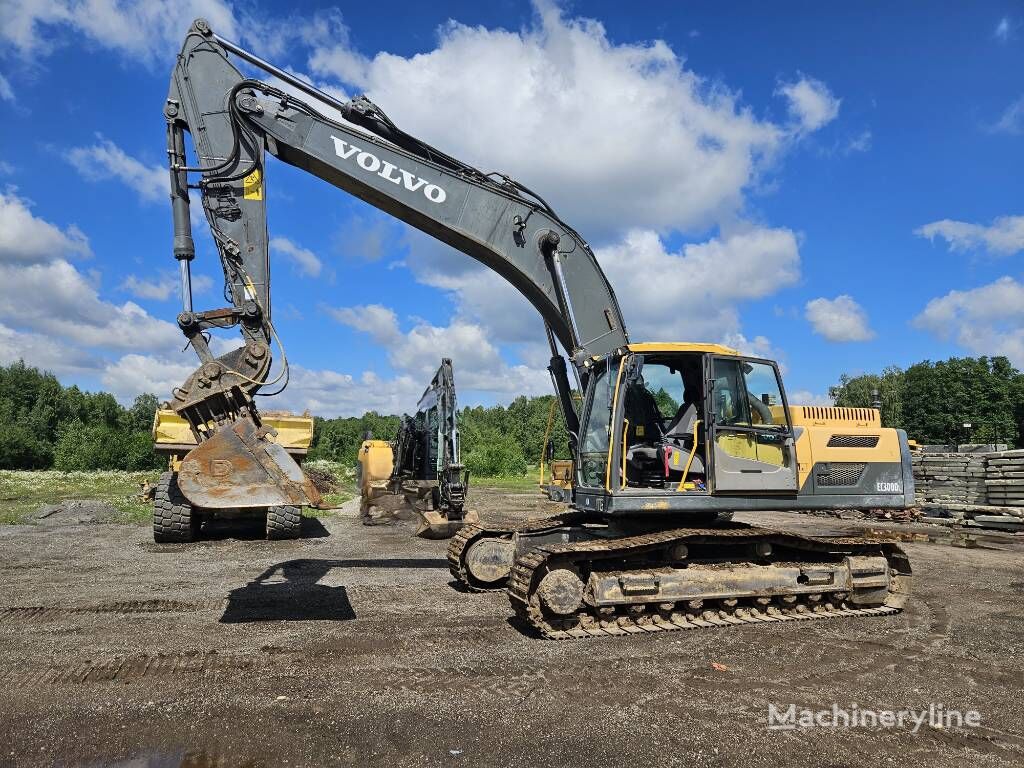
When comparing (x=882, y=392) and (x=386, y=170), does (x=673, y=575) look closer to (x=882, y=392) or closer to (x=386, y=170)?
(x=386, y=170)

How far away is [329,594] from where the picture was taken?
834 centimetres

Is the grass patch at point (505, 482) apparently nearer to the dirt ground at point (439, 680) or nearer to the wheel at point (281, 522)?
the wheel at point (281, 522)

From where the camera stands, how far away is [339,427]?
263 ft

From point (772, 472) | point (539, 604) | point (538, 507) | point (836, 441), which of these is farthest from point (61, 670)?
point (538, 507)

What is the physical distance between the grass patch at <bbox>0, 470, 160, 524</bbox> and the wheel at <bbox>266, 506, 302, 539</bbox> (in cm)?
535

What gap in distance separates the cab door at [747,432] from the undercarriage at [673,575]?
57 centimetres

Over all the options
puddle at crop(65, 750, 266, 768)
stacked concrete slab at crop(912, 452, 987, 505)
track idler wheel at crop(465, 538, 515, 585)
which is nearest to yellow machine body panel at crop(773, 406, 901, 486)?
track idler wheel at crop(465, 538, 515, 585)

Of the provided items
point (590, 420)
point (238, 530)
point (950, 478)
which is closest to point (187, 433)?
point (238, 530)

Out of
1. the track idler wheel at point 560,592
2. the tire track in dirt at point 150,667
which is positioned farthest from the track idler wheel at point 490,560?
the tire track in dirt at point 150,667

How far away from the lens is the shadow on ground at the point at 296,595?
7238 mm

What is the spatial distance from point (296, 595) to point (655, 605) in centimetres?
429

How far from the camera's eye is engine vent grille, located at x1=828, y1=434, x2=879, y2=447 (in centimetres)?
751

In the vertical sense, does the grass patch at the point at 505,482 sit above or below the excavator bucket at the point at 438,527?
above

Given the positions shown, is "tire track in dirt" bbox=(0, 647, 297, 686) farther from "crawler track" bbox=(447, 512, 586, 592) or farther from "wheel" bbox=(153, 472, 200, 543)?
"wheel" bbox=(153, 472, 200, 543)
